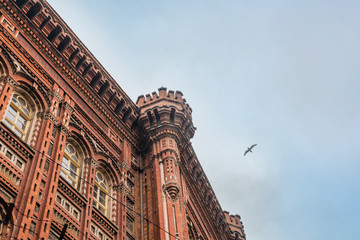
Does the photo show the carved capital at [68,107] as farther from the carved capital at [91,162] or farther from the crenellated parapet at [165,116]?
the crenellated parapet at [165,116]

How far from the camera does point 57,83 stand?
1805 cm

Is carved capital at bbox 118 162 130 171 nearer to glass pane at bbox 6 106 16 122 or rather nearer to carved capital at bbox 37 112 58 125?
carved capital at bbox 37 112 58 125

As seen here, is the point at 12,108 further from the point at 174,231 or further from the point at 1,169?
the point at 174,231

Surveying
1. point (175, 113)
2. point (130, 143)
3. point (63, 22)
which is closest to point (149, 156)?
point (130, 143)

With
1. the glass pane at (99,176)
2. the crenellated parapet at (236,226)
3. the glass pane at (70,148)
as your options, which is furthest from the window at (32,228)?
the crenellated parapet at (236,226)

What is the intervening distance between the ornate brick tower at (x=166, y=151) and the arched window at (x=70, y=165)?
328 cm

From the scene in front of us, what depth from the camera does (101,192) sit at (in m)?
17.7

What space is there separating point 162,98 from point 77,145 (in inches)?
247

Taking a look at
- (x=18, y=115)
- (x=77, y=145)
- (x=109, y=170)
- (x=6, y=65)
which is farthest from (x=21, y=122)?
(x=109, y=170)

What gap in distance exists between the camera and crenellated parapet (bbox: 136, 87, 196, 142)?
71.7 ft

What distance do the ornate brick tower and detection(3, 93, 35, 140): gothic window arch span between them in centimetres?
556

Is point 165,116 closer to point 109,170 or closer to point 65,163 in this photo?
point 109,170

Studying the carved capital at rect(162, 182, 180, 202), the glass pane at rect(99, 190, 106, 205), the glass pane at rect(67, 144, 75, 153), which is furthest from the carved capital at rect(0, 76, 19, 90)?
the carved capital at rect(162, 182, 180, 202)

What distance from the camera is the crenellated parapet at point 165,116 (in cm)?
2186
